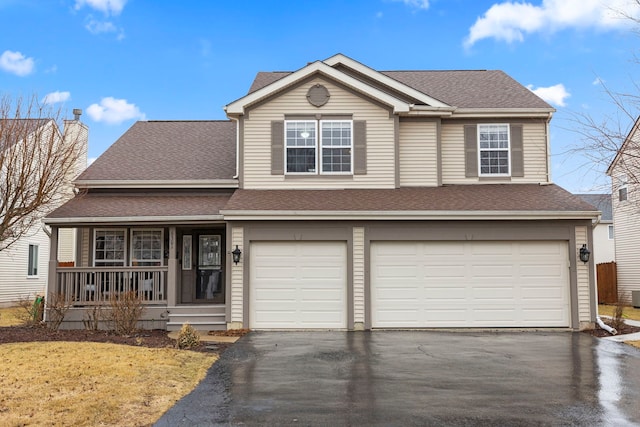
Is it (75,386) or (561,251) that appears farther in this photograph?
(561,251)

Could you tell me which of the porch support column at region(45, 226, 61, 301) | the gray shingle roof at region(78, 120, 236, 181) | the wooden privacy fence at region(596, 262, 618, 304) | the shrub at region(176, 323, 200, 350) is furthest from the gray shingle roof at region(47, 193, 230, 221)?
the wooden privacy fence at region(596, 262, 618, 304)

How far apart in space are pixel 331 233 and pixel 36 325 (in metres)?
7.84

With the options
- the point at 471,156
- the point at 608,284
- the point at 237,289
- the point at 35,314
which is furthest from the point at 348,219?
the point at 608,284

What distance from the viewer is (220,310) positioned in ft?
44.6

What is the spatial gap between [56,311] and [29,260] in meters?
12.6

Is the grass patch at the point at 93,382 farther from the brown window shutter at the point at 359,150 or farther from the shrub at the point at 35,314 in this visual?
the brown window shutter at the point at 359,150

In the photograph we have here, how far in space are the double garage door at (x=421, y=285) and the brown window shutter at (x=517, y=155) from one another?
279 cm

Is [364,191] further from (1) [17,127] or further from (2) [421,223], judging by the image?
(1) [17,127]

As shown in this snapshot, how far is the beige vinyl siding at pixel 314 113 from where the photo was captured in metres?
14.5

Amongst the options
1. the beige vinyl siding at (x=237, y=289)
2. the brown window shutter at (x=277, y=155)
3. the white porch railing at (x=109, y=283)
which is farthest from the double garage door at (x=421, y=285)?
the white porch railing at (x=109, y=283)

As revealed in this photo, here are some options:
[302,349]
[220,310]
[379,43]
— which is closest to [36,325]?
[220,310]

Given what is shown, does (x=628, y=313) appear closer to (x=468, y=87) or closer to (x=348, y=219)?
(x=468, y=87)

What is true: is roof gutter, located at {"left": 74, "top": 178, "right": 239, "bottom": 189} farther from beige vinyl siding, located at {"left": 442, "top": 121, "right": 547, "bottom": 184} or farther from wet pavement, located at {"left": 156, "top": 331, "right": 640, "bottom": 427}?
beige vinyl siding, located at {"left": 442, "top": 121, "right": 547, "bottom": 184}

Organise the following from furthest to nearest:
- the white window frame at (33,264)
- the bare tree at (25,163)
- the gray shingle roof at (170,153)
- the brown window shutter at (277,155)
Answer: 1. the white window frame at (33,264)
2. the gray shingle roof at (170,153)
3. the brown window shutter at (277,155)
4. the bare tree at (25,163)
